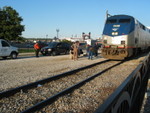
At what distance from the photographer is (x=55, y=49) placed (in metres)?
24.6

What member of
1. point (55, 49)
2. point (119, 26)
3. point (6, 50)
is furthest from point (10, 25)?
point (119, 26)

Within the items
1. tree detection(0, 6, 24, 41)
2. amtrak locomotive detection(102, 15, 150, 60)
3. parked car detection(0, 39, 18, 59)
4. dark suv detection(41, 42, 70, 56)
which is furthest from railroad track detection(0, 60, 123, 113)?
tree detection(0, 6, 24, 41)

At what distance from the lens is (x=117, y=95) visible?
235 cm

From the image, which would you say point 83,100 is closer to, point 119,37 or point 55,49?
point 119,37

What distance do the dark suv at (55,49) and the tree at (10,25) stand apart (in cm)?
1367

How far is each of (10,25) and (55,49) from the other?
15.7 metres

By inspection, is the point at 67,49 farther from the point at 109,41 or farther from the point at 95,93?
the point at 95,93

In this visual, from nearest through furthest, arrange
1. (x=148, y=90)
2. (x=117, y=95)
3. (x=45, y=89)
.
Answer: (x=117, y=95), (x=148, y=90), (x=45, y=89)

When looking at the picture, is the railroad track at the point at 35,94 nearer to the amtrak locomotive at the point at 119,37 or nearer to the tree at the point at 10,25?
the amtrak locomotive at the point at 119,37

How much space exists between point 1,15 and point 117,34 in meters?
27.3

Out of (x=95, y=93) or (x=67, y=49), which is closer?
(x=95, y=93)

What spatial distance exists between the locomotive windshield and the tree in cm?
2340

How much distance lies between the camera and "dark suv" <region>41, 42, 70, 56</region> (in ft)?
79.0

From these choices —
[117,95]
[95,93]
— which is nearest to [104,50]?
[95,93]
